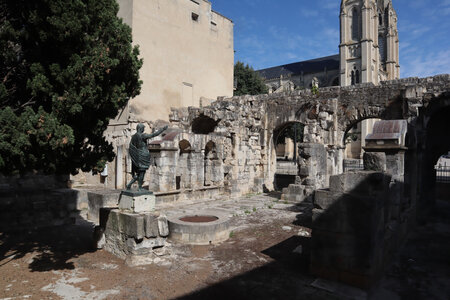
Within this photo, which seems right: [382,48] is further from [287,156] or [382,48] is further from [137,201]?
[137,201]

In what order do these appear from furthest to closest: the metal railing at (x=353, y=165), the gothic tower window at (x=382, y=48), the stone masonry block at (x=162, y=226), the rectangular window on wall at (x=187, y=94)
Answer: the gothic tower window at (x=382, y=48) < the metal railing at (x=353, y=165) < the rectangular window on wall at (x=187, y=94) < the stone masonry block at (x=162, y=226)

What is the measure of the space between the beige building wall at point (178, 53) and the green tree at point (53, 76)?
9921 millimetres

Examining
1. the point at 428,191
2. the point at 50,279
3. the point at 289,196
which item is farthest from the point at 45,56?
the point at 428,191

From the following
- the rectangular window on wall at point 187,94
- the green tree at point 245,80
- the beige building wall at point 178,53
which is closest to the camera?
the beige building wall at point 178,53

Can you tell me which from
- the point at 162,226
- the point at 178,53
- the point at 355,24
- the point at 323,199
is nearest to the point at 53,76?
the point at 162,226

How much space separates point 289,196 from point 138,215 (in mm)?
7621

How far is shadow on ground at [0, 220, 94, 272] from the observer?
543 centimetres

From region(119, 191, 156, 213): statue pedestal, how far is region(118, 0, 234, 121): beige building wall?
9026 mm

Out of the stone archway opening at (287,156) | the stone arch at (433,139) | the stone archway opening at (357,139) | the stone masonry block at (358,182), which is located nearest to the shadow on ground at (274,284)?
the stone masonry block at (358,182)

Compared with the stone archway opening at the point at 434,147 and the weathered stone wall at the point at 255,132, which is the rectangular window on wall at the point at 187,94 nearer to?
the weathered stone wall at the point at 255,132

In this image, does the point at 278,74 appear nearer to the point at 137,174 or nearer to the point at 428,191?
the point at 428,191

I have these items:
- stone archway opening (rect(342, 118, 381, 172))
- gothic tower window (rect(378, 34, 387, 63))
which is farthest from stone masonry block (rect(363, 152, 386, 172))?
gothic tower window (rect(378, 34, 387, 63))

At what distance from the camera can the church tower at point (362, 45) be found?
38.3 metres

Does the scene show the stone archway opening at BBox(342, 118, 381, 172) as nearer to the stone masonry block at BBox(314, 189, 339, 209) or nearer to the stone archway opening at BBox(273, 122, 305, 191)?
the stone archway opening at BBox(273, 122, 305, 191)
